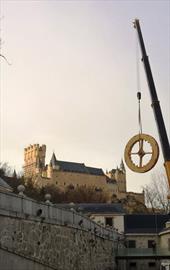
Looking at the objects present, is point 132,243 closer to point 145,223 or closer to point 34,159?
point 145,223

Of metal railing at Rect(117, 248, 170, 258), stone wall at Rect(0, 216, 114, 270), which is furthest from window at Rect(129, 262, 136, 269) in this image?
stone wall at Rect(0, 216, 114, 270)

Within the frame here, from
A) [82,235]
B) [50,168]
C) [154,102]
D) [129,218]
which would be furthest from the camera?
[50,168]

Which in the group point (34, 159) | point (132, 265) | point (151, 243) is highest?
point (34, 159)

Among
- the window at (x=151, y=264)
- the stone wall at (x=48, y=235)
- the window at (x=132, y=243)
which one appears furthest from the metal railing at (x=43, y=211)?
the window at (x=132, y=243)

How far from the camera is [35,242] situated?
2141 centimetres

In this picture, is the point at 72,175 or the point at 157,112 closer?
the point at 157,112

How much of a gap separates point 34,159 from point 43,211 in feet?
467

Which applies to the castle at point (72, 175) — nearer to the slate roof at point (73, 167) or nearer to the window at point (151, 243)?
the slate roof at point (73, 167)

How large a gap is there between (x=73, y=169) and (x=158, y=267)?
332ft

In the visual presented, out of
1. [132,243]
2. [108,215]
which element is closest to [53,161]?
[108,215]

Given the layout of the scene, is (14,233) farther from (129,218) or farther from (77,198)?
(77,198)

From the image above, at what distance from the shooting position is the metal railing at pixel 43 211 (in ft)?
61.9

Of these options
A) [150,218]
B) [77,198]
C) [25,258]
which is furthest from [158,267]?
[77,198]

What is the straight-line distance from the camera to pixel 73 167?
156250 millimetres
